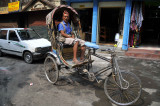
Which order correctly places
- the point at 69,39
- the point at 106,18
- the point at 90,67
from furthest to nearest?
the point at 106,18 < the point at 90,67 < the point at 69,39

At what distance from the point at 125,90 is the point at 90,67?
157 cm

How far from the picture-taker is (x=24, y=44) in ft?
21.9

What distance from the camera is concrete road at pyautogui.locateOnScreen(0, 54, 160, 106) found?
3400mm

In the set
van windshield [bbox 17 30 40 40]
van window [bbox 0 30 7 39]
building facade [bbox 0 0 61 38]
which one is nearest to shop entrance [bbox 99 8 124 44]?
building facade [bbox 0 0 61 38]

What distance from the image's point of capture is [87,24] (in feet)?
35.3

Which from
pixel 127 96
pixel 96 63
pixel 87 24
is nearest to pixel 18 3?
pixel 87 24

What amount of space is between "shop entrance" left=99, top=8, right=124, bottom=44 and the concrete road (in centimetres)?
472

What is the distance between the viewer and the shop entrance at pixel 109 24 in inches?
397

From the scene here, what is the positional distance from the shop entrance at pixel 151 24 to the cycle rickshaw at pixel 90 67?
27.6ft

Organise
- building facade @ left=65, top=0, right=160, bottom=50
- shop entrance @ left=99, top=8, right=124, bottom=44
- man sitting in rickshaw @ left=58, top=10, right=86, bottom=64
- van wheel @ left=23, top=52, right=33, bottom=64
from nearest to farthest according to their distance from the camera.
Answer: man sitting in rickshaw @ left=58, top=10, right=86, bottom=64 → van wheel @ left=23, top=52, right=33, bottom=64 → building facade @ left=65, top=0, right=160, bottom=50 → shop entrance @ left=99, top=8, right=124, bottom=44

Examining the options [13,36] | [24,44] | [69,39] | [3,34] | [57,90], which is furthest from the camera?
[3,34]

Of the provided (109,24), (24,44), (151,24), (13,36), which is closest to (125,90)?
(24,44)

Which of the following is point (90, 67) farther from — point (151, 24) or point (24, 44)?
point (151, 24)

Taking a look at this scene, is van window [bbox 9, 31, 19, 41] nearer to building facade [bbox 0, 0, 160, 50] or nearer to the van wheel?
the van wheel
